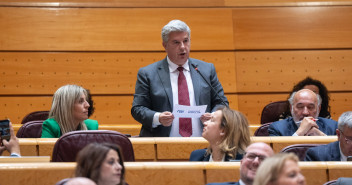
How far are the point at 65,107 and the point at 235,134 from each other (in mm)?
1286

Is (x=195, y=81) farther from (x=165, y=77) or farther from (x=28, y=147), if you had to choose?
(x=28, y=147)

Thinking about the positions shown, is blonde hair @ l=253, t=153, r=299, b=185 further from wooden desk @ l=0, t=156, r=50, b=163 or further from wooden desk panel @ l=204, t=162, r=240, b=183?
wooden desk @ l=0, t=156, r=50, b=163

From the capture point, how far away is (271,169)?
2170 mm

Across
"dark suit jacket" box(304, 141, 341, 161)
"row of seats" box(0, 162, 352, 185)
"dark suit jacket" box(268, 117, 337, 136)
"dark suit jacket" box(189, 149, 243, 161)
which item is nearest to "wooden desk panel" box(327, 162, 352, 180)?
"row of seats" box(0, 162, 352, 185)

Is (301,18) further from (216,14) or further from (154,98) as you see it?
(154,98)

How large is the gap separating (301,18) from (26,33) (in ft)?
9.19

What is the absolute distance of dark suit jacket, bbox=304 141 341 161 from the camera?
3.14 metres

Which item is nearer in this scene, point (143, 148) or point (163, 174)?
point (163, 174)

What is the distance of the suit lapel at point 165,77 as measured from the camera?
12.9 feet

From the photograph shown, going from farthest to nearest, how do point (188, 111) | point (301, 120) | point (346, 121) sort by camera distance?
point (301, 120)
point (188, 111)
point (346, 121)

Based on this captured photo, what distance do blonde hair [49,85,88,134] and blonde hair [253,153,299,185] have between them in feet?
6.51

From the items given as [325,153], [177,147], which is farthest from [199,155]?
[325,153]

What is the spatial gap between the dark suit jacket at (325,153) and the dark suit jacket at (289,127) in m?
0.80

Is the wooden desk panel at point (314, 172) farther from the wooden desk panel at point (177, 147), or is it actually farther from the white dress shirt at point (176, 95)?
the white dress shirt at point (176, 95)
